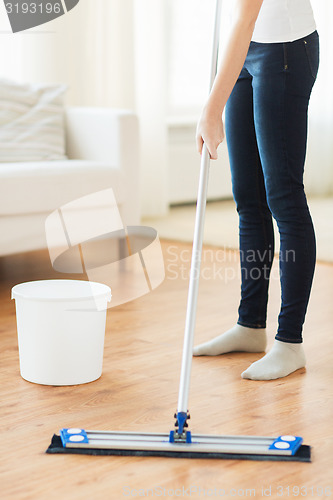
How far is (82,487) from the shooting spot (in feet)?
4.29

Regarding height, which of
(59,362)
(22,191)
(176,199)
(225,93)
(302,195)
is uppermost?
(225,93)

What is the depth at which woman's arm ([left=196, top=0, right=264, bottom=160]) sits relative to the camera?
5.01 feet

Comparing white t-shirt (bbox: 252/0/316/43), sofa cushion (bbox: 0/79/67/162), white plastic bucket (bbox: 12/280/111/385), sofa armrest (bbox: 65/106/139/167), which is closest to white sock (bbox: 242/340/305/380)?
white plastic bucket (bbox: 12/280/111/385)

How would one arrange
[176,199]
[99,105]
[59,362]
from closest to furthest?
[59,362], [99,105], [176,199]

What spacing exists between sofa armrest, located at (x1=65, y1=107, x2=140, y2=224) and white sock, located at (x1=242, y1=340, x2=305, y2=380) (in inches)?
50.5

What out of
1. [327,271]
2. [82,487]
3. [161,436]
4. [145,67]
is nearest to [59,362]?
[161,436]

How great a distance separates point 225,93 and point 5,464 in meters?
0.83

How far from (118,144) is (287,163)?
4.47ft

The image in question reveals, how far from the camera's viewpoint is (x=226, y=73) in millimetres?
1555

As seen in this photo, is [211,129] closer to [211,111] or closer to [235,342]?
[211,111]

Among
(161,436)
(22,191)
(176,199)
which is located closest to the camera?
(161,436)

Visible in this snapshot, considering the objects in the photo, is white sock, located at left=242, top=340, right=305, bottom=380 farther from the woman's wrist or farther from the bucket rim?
the woman's wrist

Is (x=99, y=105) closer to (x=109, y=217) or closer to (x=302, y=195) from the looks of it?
(x=109, y=217)

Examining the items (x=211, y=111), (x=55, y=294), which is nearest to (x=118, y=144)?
(x=55, y=294)
